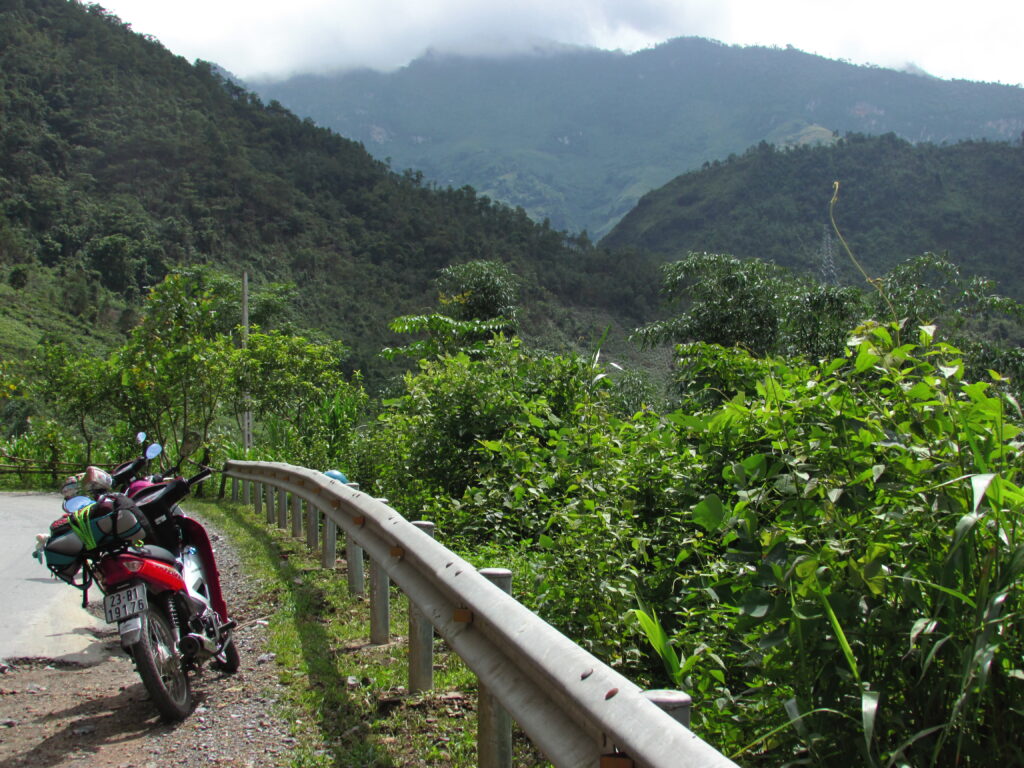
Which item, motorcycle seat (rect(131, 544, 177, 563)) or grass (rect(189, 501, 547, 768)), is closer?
grass (rect(189, 501, 547, 768))

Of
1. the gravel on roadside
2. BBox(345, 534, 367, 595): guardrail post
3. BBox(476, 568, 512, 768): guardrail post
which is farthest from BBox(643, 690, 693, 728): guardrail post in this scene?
BBox(345, 534, 367, 595): guardrail post

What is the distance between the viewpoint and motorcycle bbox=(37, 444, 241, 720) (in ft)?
13.1

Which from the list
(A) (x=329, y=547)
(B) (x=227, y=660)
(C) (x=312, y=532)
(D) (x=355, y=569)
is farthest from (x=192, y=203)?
(B) (x=227, y=660)

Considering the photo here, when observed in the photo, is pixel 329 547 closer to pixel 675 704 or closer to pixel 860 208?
pixel 675 704

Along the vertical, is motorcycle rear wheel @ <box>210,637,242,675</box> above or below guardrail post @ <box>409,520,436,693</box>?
below

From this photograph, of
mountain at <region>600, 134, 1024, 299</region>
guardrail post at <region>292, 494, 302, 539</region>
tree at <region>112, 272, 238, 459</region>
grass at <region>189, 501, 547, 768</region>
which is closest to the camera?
grass at <region>189, 501, 547, 768</region>

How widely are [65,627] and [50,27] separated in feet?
→ 412

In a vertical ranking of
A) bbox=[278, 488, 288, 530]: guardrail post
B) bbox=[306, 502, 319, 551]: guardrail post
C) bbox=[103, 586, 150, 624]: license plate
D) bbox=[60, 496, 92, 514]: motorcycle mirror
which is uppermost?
bbox=[60, 496, 92, 514]: motorcycle mirror

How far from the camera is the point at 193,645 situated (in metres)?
4.24

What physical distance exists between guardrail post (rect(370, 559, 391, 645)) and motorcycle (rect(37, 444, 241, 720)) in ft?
2.60

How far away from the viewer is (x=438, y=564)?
3.74m

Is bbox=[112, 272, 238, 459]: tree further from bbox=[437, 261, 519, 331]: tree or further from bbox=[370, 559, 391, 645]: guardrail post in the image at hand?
bbox=[370, 559, 391, 645]: guardrail post

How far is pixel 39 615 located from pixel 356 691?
10.8 ft

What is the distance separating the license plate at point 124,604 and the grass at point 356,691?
0.85 m
